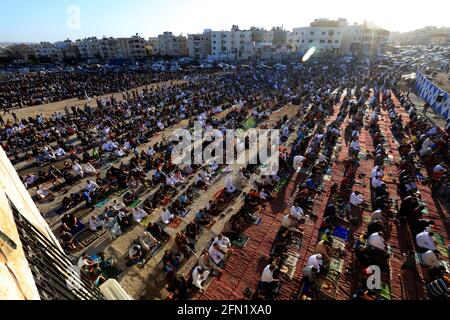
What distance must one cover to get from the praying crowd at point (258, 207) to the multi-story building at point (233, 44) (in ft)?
212

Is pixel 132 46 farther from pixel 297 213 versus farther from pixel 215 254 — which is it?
pixel 215 254

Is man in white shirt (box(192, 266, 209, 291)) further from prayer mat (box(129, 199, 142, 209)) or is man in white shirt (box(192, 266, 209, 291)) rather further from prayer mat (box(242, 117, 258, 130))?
prayer mat (box(242, 117, 258, 130))

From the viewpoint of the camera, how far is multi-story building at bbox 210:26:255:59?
253 feet

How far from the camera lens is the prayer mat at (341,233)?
345 inches

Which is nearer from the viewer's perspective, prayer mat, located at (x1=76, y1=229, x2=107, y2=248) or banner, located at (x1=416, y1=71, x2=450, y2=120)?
prayer mat, located at (x1=76, y1=229, x2=107, y2=248)

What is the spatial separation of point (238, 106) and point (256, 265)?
66.8 ft

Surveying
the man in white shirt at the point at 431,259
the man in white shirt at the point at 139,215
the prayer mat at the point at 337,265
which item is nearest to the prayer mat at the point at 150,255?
the man in white shirt at the point at 139,215

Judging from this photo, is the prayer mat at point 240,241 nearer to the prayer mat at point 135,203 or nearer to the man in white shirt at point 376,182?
the prayer mat at point 135,203

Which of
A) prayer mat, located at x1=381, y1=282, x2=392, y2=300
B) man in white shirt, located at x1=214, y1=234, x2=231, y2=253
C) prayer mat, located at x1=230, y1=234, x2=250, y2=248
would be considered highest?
man in white shirt, located at x1=214, y1=234, x2=231, y2=253

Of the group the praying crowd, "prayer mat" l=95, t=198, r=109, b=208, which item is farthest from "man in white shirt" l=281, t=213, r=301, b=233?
"prayer mat" l=95, t=198, r=109, b=208

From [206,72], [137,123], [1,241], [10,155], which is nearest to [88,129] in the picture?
[137,123]

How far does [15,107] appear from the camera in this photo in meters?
30.6

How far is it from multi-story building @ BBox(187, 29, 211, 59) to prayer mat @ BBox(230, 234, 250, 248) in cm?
8004

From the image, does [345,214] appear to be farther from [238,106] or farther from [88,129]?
[88,129]
